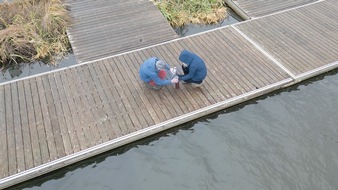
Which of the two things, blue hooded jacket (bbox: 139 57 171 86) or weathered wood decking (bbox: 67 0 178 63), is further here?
weathered wood decking (bbox: 67 0 178 63)

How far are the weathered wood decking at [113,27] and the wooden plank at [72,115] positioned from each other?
89 centimetres

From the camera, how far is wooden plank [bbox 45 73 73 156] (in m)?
6.40

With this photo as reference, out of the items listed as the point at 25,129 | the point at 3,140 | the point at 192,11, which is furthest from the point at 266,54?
the point at 3,140

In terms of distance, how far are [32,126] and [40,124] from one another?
0.17 metres

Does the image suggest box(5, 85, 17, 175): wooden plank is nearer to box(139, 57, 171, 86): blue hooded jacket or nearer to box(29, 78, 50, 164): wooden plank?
box(29, 78, 50, 164): wooden plank

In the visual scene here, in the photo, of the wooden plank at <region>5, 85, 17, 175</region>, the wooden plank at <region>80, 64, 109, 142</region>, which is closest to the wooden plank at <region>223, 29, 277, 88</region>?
the wooden plank at <region>80, 64, 109, 142</region>

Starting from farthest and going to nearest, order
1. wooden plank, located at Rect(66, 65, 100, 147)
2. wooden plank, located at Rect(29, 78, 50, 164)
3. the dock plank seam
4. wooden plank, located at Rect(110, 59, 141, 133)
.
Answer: the dock plank seam, wooden plank, located at Rect(110, 59, 141, 133), wooden plank, located at Rect(66, 65, 100, 147), wooden plank, located at Rect(29, 78, 50, 164)

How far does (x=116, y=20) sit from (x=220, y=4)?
12.5ft

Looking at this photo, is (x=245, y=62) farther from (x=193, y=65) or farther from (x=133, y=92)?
(x=133, y=92)

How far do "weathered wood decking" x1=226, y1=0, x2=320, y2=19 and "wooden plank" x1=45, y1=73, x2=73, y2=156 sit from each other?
6.52m

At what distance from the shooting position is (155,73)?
7.10 m

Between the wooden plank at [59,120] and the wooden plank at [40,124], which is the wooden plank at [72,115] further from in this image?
the wooden plank at [40,124]

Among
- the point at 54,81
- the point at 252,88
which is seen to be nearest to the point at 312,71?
the point at 252,88

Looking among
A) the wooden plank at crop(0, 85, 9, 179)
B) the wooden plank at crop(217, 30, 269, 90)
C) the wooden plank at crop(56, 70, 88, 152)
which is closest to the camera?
the wooden plank at crop(0, 85, 9, 179)
